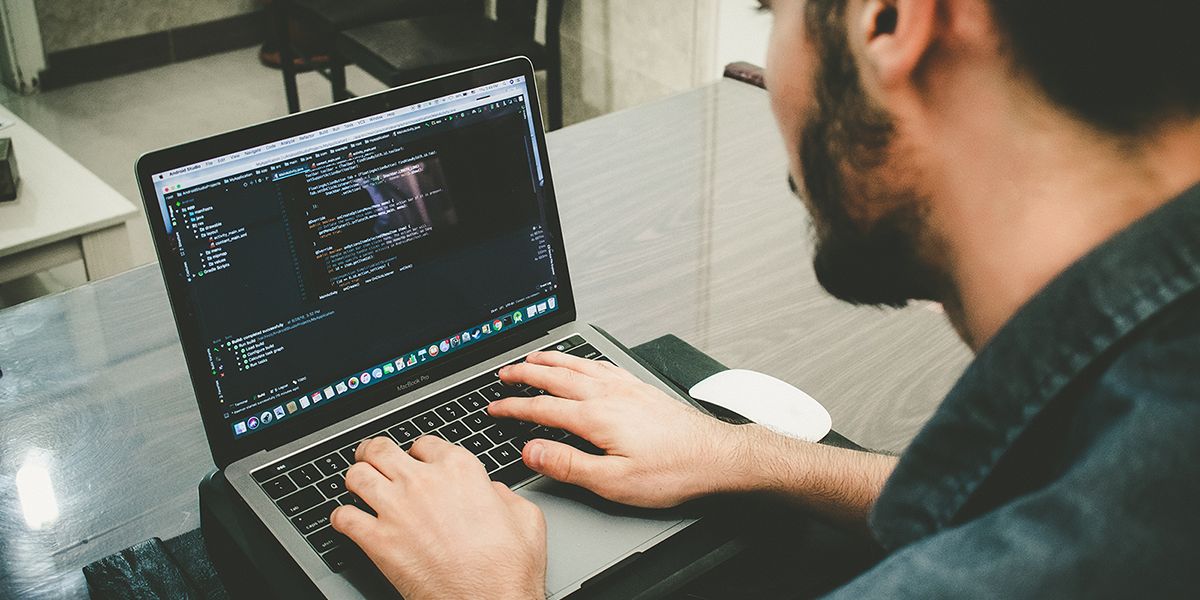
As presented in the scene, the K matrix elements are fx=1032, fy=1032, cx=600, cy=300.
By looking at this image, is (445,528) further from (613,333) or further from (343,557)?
(613,333)

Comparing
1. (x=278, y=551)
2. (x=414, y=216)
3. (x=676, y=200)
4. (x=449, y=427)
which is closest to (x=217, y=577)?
(x=278, y=551)

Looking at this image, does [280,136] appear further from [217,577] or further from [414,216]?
[217,577]

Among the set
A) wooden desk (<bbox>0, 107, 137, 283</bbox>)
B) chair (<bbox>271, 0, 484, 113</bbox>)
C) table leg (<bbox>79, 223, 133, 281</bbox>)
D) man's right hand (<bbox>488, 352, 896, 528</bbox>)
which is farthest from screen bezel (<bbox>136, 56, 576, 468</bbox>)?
chair (<bbox>271, 0, 484, 113</bbox>)

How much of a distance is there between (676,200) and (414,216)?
0.57 meters

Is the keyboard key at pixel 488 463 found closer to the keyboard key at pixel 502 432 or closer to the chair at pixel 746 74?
the keyboard key at pixel 502 432

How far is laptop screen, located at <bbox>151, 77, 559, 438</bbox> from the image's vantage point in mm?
842

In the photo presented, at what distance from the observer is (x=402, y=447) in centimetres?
87

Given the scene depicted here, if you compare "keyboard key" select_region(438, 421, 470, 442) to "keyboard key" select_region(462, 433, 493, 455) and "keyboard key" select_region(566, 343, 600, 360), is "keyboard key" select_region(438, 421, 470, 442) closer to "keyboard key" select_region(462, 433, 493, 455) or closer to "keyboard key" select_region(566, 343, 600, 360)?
"keyboard key" select_region(462, 433, 493, 455)

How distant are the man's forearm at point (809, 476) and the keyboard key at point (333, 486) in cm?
31

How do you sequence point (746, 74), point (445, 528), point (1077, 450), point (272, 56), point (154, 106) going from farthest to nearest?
point (272, 56), point (154, 106), point (746, 74), point (445, 528), point (1077, 450)

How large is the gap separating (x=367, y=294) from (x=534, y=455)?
215mm

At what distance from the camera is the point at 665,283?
4.07 ft

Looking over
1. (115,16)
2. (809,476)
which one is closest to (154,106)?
(115,16)

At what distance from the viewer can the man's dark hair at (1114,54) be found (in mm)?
478
